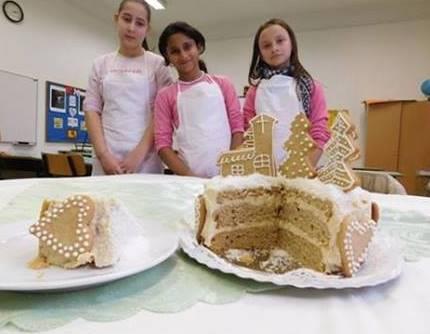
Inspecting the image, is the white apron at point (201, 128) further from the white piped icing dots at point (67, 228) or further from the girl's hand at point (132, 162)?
the white piped icing dots at point (67, 228)

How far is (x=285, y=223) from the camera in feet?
2.47

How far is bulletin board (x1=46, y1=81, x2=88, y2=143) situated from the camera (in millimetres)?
4773

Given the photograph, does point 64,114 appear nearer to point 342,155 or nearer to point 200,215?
point 200,215

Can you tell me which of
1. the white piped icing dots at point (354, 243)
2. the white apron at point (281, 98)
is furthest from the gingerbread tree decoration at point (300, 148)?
the white apron at point (281, 98)

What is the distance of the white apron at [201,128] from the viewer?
1780 millimetres

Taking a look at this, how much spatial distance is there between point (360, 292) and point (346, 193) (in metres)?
0.17

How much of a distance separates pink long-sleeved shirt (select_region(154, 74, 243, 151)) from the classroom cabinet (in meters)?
3.51

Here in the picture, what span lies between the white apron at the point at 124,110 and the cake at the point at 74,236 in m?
1.45

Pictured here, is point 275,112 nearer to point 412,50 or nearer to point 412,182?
point 412,182

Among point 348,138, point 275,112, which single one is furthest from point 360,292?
point 275,112

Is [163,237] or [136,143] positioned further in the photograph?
[136,143]

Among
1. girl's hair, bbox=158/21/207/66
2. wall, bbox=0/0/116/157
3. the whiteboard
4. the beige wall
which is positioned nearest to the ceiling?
the beige wall

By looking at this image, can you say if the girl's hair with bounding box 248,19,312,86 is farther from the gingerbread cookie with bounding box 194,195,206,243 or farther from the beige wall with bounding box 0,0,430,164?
the beige wall with bounding box 0,0,430,164

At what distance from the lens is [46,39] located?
→ 4.62 meters
